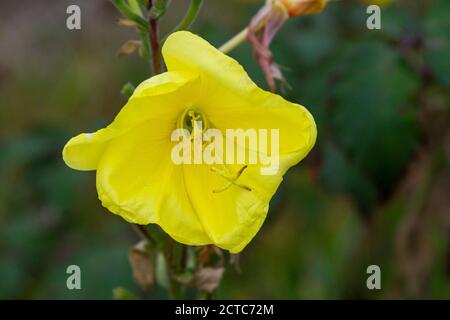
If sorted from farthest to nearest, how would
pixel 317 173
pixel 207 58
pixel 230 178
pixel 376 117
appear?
pixel 317 173
pixel 376 117
pixel 230 178
pixel 207 58

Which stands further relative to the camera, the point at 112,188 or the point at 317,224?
the point at 317,224

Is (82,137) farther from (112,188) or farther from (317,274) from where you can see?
(317,274)

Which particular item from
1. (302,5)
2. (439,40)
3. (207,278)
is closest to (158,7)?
(302,5)

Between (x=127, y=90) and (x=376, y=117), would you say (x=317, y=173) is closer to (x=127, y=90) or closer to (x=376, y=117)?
(x=376, y=117)

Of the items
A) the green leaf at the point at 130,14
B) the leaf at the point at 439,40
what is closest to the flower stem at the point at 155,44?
the green leaf at the point at 130,14
